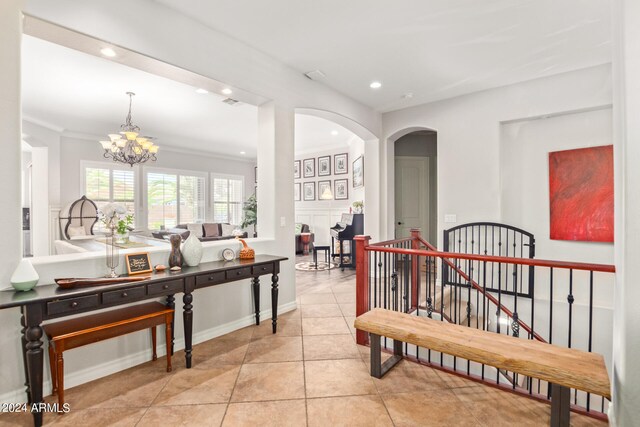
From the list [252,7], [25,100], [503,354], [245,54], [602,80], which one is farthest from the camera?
[25,100]

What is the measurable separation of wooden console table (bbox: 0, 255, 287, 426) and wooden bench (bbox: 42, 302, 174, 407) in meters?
0.10

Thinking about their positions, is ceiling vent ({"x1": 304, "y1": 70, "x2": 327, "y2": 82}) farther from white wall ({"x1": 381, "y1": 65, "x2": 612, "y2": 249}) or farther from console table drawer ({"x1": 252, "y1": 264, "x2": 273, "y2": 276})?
console table drawer ({"x1": 252, "y1": 264, "x2": 273, "y2": 276})

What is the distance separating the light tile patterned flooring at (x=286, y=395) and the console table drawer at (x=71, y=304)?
0.66m

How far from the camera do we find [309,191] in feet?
29.2

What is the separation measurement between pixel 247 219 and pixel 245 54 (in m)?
6.69

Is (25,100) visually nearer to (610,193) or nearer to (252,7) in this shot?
(252,7)

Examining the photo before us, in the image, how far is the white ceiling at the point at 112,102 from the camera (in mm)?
3746

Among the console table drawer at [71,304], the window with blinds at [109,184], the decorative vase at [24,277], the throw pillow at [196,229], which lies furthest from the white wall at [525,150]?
the window with blinds at [109,184]

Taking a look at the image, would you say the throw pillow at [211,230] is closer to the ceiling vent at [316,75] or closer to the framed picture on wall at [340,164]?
the framed picture on wall at [340,164]

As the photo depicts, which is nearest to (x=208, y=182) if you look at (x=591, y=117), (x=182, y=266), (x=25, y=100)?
(x=25, y=100)

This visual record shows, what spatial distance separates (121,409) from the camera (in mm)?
2029

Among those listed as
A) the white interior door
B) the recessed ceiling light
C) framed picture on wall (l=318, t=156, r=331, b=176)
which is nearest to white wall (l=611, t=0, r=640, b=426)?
the recessed ceiling light

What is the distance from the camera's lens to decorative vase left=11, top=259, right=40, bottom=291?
76.4 inches

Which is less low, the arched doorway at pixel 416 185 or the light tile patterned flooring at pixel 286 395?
the arched doorway at pixel 416 185
